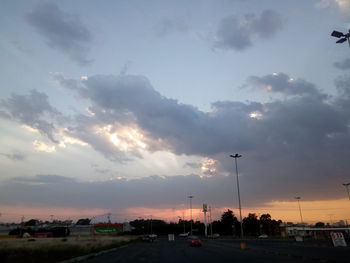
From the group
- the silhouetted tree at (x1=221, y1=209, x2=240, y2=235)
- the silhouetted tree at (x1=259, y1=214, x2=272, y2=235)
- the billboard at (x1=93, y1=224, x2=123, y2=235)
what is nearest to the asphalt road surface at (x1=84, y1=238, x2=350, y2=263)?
the billboard at (x1=93, y1=224, x2=123, y2=235)

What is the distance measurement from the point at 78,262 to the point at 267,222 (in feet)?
500

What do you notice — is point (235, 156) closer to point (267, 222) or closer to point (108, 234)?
point (108, 234)

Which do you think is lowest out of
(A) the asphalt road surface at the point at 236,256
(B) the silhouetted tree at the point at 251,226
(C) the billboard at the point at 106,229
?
(A) the asphalt road surface at the point at 236,256

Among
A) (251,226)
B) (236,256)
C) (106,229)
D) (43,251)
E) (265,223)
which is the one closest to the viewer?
(236,256)

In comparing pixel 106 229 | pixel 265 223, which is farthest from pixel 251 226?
pixel 106 229

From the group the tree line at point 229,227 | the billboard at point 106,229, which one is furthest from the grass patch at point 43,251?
the tree line at point 229,227

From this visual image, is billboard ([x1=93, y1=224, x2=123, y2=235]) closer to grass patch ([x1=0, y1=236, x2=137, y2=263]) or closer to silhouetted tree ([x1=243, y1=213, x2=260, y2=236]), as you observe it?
silhouetted tree ([x1=243, y1=213, x2=260, y2=236])

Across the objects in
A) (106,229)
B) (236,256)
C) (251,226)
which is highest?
(251,226)

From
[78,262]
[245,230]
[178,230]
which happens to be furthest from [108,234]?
[78,262]

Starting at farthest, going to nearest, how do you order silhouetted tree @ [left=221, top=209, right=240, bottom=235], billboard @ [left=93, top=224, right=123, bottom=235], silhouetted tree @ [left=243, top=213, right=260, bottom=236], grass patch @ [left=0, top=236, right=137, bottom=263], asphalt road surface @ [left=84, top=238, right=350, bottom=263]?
silhouetted tree @ [left=221, top=209, right=240, bottom=235] → silhouetted tree @ [left=243, top=213, right=260, bottom=236] → billboard @ [left=93, top=224, right=123, bottom=235] → asphalt road surface @ [left=84, top=238, right=350, bottom=263] → grass patch @ [left=0, top=236, right=137, bottom=263]

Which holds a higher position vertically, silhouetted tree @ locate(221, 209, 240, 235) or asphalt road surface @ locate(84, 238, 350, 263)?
silhouetted tree @ locate(221, 209, 240, 235)

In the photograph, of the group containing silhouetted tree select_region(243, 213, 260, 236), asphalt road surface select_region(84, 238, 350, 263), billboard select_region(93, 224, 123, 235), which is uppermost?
silhouetted tree select_region(243, 213, 260, 236)

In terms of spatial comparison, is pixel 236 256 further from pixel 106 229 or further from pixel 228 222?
pixel 228 222

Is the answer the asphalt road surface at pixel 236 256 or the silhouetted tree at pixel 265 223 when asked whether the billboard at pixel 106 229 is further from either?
the asphalt road surface at pixel 236 256
